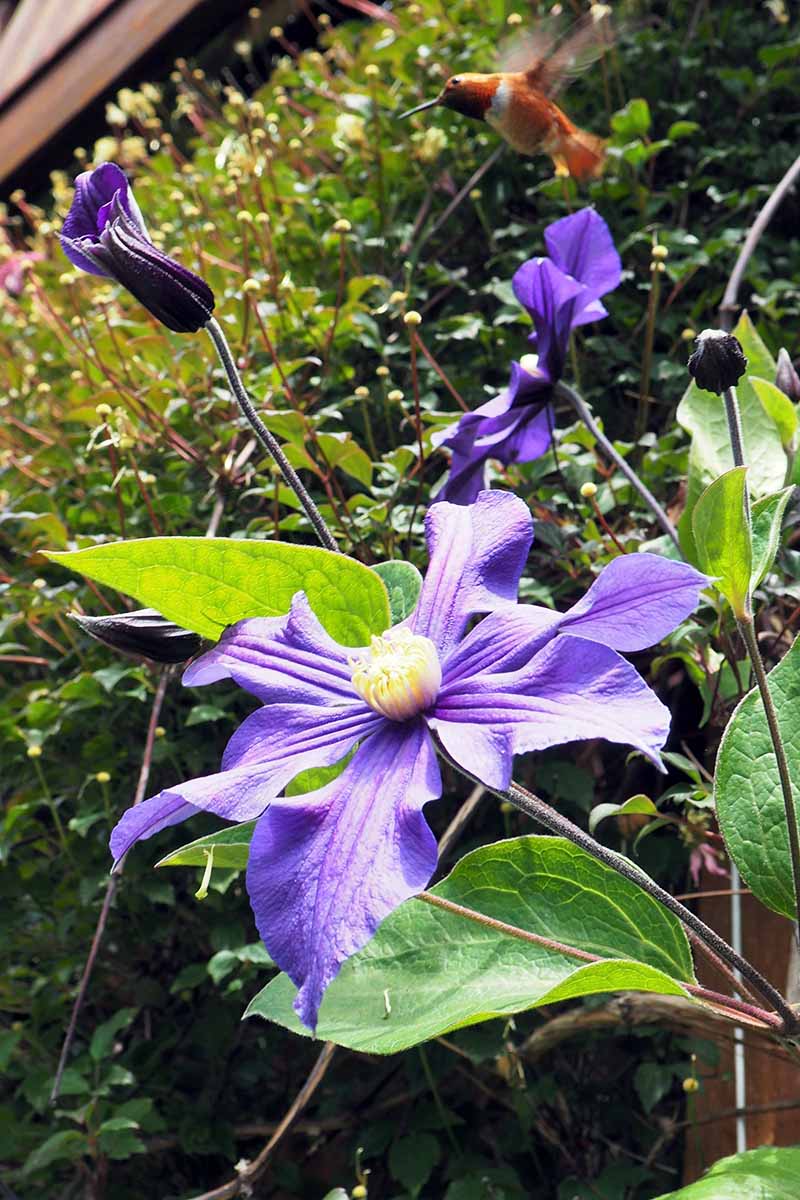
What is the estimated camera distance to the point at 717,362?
689 millimetres

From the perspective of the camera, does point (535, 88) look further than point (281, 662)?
Yes

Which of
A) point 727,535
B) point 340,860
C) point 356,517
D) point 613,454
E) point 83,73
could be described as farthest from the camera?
point 83,73

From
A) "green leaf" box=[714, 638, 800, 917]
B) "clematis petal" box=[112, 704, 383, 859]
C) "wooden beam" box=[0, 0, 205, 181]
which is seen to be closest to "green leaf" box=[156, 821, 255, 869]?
"clematis petal" box=[112, 704, 383, 859]

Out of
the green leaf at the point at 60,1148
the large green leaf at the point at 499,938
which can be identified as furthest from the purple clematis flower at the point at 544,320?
the green leaf at the point at 60,1148

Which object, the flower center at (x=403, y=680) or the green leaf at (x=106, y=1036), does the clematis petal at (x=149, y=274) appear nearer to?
the flower center at (x=403, y=680)

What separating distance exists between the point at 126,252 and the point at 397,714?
318 mm

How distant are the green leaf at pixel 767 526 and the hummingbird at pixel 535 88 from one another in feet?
1.77

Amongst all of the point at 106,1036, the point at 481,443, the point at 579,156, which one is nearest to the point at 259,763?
the point at 481,443

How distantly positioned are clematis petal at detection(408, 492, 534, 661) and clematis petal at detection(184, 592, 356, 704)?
0.19 ft

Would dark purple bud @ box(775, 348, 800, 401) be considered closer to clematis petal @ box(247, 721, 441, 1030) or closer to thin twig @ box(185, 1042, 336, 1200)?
clematis petal @ box(247, 721, 441, 1030)

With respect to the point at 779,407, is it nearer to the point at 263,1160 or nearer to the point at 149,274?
the point at 149,274

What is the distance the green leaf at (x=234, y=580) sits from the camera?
0.63 m

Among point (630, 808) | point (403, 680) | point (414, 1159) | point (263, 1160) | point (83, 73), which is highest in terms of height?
point (83, 73)

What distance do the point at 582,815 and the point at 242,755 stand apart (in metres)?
0.59
